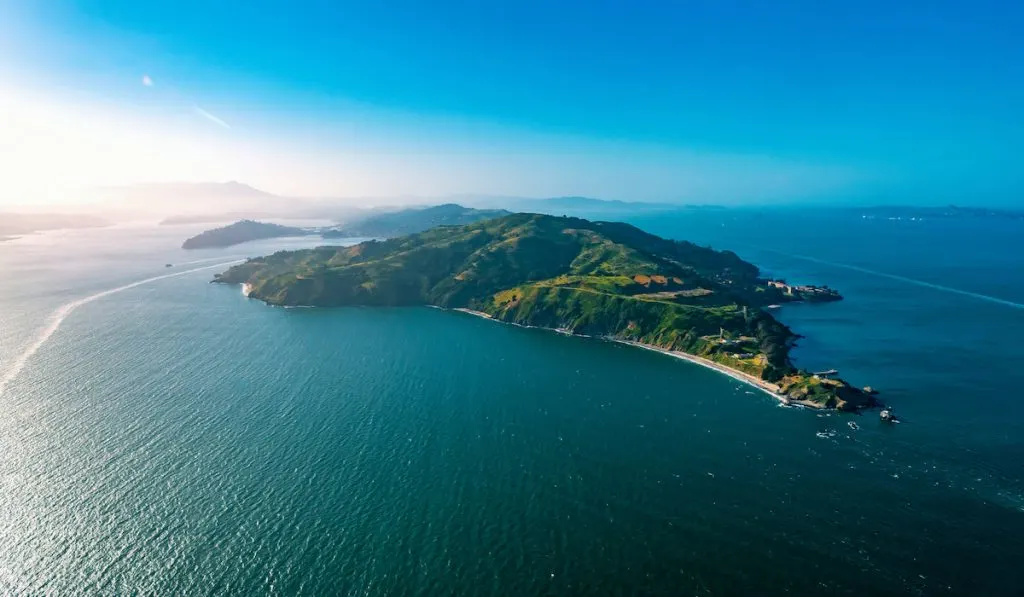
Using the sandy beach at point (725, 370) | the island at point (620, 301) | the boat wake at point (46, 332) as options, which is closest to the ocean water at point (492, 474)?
the boat wake at point (46, 332)

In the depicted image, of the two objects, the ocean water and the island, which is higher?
the island

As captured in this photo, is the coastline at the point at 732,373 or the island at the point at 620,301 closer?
the coastline at the point at 732,373

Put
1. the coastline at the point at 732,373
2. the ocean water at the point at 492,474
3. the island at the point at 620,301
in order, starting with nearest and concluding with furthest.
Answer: the ocean water at the point at 492,474
the coastline at the point at 732,373
the island at the point at 620,301

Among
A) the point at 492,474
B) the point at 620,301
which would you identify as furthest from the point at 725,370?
the point at 492,474

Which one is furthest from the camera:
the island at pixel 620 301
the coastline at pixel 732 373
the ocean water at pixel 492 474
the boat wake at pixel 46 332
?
the island at pixel 620 301

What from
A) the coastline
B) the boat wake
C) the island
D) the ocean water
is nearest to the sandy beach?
the coastline

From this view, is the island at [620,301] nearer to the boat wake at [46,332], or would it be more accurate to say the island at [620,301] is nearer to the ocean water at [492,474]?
the ocean water at [492,474]

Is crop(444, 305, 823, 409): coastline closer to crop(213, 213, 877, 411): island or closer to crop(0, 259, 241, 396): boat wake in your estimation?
crop(213, 213, 877, 411): island

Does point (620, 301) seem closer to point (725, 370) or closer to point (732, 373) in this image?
point (725, 370)

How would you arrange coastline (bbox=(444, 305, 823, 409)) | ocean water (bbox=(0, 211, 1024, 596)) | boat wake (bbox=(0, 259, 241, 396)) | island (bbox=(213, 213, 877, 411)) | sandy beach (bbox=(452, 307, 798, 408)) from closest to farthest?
1. ocean water (bbox=(0, 211, 1024, 596))
2. coastline (bbox=(444, 305, 823, 409))
3. sandy beach (bbox=(452, 307, 798, 408))
4. boat wake (bbox=(0, 259, 241, 396))
5. island (bbox=(213, 213, 877, 411))
